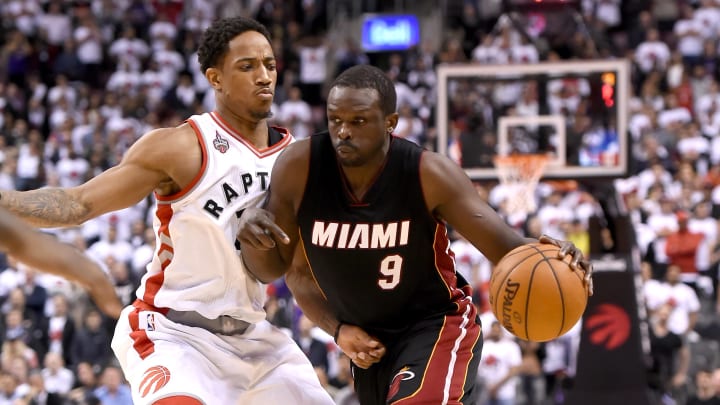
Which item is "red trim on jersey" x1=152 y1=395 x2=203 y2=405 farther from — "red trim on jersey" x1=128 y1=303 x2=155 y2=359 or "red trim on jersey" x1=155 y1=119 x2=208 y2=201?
"red trim on jersey" x1=155 y1=119 x2=208 y2=201

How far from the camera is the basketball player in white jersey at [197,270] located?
490 cm

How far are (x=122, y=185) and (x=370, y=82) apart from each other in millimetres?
1202

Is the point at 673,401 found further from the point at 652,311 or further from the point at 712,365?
the point at 652,311

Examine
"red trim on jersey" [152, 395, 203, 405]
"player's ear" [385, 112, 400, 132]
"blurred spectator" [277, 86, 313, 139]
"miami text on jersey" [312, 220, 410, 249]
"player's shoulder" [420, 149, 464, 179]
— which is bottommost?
"blurred spectator" [277, 86, 313, 139]

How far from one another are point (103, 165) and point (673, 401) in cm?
930

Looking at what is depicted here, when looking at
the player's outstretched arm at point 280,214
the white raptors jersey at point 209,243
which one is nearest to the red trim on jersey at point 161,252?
the white raptors jersey at point 209,243

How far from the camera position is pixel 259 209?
449cm

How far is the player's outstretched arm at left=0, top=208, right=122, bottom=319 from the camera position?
3.13m

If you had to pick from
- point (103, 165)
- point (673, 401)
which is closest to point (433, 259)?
point (673, 401)

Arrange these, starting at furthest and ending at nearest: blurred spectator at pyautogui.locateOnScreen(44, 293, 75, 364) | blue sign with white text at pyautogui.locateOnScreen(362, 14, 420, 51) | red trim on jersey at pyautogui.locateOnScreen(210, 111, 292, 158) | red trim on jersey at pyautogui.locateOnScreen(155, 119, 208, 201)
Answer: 1. blue sign with white text at pyautogui.locateOnScreen(362, 14, 420, 51)
2. blurred spectator at pyautogui.locateOnScreen(44, 293, 75, 364)
3. red trim on jersey at pyautogui.locateOnScreen(210, 111, 292, 158)
4. red trim on jersey at pyautogui.locateOnScreen(155, 119, 208, 201)

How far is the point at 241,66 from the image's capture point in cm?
525

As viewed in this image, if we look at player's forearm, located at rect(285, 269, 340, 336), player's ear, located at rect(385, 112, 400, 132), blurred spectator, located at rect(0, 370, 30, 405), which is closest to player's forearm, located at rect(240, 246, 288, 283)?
player's forearm, located at rect(285, 269, 340, 336)

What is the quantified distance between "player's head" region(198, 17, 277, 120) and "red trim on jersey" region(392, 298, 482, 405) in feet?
4.31

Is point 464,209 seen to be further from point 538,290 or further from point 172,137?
point 172,137
